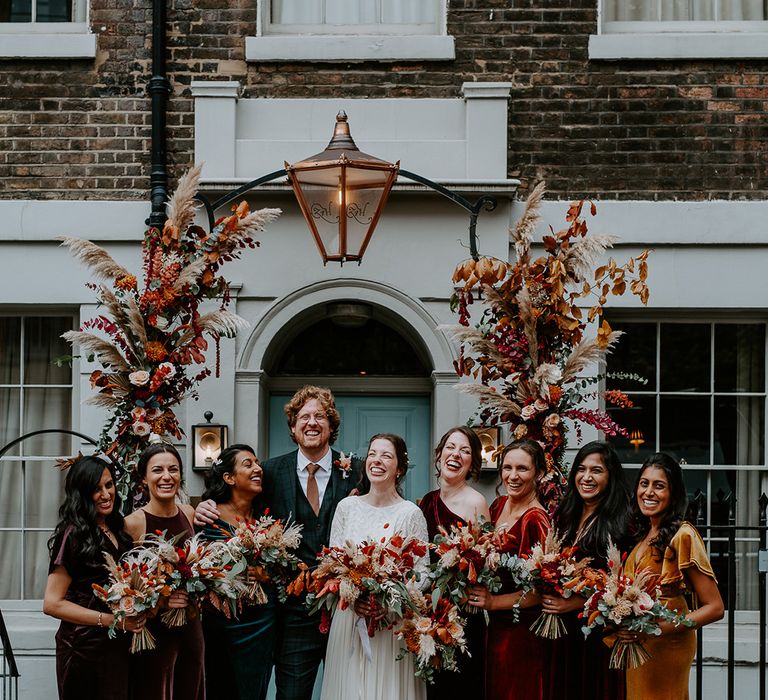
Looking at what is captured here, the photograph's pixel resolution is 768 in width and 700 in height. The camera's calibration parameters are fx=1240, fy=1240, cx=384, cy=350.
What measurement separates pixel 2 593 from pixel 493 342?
3906 mm

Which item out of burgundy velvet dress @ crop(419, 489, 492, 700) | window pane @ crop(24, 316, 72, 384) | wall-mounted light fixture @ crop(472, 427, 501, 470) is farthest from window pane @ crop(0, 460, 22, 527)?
burgundy velvet dress @ crop(419, 489, 492, 700)

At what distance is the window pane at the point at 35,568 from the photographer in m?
8.68

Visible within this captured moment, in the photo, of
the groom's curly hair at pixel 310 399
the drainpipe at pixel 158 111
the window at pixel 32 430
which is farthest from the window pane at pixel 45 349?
the groom's curly hair at pixel 310 399

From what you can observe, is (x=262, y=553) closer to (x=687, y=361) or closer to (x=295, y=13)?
(x=687, y=361)

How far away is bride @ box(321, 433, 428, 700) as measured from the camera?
6340mm

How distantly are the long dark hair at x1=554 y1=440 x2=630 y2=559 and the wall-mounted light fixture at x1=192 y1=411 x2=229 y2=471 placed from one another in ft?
9.05

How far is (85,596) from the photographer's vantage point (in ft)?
19.4

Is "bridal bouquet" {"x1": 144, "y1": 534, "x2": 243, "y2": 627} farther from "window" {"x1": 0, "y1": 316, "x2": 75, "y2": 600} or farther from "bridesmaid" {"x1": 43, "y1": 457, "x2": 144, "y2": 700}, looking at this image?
"window" {"x1": 0, "y1": 316, "x2": 75, "y2": 600}

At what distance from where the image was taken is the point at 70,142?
8.64 metres

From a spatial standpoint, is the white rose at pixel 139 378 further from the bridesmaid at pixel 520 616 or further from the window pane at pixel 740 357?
the window pane at pixel 740 357

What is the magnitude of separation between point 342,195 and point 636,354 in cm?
264

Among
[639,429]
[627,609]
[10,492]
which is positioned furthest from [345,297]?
[627,609]

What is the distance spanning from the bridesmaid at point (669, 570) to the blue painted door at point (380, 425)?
119 inches

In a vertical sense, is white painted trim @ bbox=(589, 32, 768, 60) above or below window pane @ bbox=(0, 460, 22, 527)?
above
